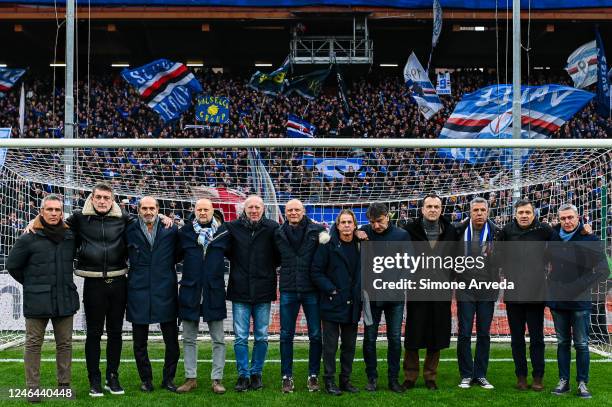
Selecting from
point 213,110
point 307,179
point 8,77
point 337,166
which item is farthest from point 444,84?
point 8,77

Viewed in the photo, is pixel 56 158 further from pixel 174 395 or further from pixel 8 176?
pixel 174 395

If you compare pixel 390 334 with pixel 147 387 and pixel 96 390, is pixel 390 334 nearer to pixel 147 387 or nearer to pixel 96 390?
pixel 147 387

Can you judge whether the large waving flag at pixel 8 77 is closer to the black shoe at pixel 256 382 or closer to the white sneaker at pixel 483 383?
the black shoe at pixel 256 382

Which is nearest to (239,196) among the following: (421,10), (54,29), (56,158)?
(56,158)

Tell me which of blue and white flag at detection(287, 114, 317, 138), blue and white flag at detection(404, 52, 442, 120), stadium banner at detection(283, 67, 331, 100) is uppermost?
stadium banner at detection(283, 67, 331, 100)

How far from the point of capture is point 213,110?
2006 cm

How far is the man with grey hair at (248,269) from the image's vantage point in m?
6.95

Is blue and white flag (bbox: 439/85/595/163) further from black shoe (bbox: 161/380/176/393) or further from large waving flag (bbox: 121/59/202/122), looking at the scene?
black shoe (bbox: 161/380/176/393)

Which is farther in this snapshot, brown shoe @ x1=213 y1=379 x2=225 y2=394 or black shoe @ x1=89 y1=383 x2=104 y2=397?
brown shoe @ x1=213 y1=379 x2=225 y2=394

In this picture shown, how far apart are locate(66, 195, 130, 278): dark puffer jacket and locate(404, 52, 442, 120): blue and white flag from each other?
10.1 meters

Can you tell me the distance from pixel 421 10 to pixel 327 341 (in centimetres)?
1542

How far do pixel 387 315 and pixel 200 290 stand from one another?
1.81 meters

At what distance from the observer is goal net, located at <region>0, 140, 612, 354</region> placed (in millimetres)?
9281

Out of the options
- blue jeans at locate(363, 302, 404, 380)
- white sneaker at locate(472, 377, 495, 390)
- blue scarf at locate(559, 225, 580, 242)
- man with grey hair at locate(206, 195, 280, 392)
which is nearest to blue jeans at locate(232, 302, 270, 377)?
man with grey hair at locate(206, 195, 280, 392)
